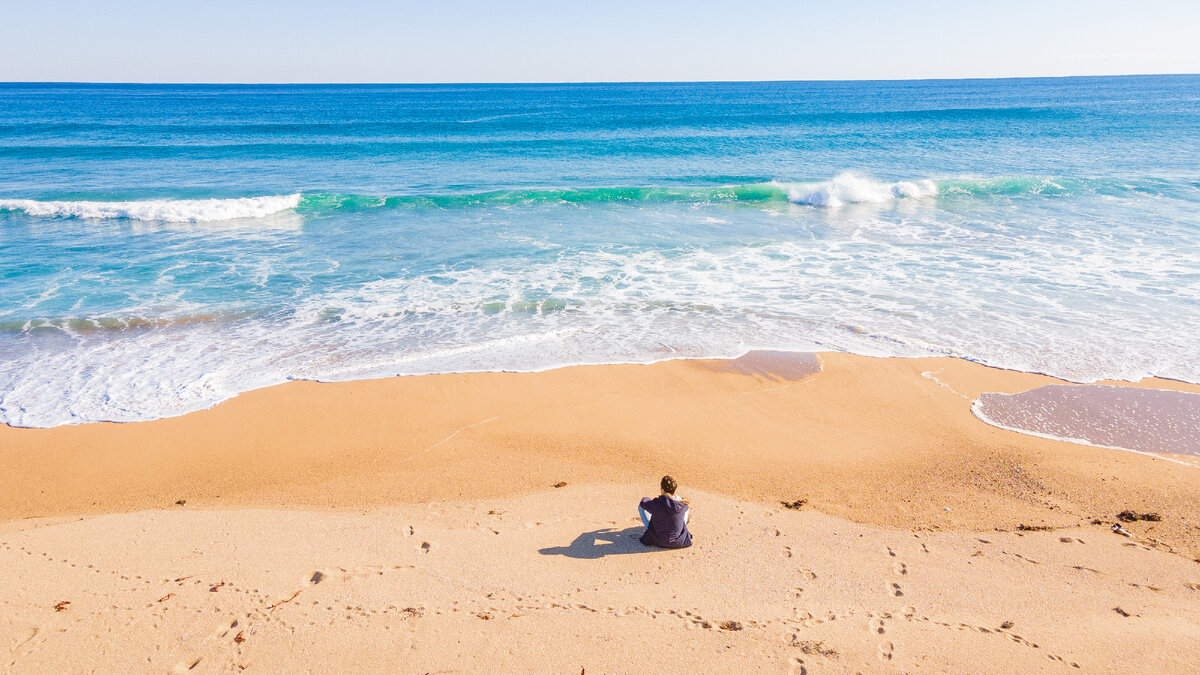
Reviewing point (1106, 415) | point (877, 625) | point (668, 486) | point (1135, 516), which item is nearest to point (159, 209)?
point (668, 486)

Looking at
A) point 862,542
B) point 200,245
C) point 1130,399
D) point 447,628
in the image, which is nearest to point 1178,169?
point 1130,399

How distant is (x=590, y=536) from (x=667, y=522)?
749mm

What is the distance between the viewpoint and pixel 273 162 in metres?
29.1

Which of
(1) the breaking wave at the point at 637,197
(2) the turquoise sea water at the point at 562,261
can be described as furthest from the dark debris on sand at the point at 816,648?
(1) the breaking wave at the point at 637,197

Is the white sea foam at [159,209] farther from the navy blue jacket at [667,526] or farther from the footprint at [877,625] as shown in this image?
the footprint at [877,625]

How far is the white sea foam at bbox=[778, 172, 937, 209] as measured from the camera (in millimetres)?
21484

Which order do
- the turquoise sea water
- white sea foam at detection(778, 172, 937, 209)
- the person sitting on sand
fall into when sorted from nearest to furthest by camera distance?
the person sitting on sand
the turquoise sea water
white sea foam at detection(778, 172, 937, 209)

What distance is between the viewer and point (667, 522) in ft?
16.8

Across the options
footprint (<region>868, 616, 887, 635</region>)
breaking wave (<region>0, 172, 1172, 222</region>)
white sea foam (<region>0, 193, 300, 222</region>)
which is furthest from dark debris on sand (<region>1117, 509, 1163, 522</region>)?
white sea foam (<region>0, 193, 300, 222</region>)

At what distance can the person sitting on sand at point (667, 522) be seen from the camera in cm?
511

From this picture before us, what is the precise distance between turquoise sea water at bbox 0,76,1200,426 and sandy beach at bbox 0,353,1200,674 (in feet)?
4.30

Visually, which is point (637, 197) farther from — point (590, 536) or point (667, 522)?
point (667, 522)

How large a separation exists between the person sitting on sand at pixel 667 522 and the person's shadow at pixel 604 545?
0.13 metres

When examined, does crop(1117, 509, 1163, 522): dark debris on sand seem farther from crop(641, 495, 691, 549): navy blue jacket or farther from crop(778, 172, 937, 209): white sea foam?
crop(778, 172, 937, 209): white sea foam
